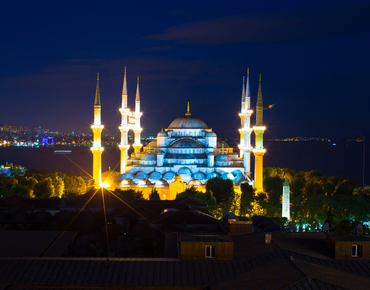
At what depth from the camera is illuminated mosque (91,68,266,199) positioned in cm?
4075

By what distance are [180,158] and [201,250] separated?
32.8 m

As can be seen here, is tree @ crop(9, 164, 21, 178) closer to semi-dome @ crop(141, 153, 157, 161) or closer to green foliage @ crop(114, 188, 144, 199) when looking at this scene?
semi-dome @ crop(141, 153, 157, 161)

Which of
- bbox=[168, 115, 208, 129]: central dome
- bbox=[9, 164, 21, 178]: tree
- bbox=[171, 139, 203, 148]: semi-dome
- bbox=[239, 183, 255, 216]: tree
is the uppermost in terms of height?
bbox=[168, 115, 208, 129]: central dome

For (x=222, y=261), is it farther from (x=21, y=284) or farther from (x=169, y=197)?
(x=169, y=197)

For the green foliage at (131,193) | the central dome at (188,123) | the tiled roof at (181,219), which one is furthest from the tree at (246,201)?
the central dome at (188,123)

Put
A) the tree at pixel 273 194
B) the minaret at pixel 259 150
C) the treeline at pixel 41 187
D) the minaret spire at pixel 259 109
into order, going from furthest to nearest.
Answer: the minaret spire at pixel 259 109, the minaret at pixel 259 150, the treeline at pixel 41 187, the tree at pixel 273 194

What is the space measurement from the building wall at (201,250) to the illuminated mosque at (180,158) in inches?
1066

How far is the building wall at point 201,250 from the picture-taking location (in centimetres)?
1252

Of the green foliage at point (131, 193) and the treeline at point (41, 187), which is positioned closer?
the green foliage at point (131, 193)

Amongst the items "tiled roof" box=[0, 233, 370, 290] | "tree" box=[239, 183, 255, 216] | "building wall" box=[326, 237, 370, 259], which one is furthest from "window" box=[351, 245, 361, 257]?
"tree" box=[239, 183, 255, 216]

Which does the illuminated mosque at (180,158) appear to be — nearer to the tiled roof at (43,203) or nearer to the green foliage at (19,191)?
the green foliage at (19,191)

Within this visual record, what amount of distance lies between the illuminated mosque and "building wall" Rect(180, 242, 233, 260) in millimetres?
27077

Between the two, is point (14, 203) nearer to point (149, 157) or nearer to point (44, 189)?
point (44, 189)

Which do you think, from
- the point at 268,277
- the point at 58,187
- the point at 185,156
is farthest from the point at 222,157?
the point at 268,277
